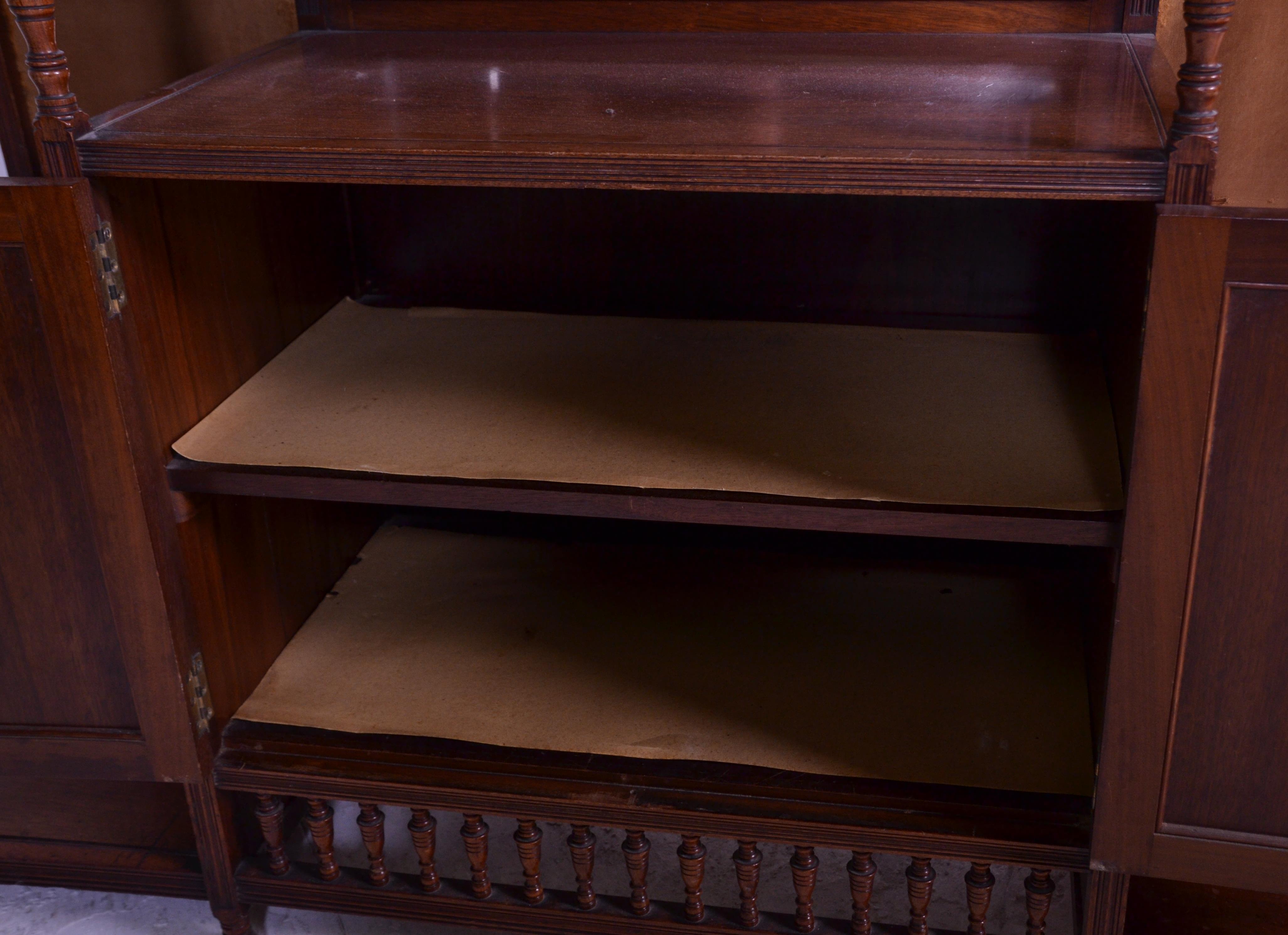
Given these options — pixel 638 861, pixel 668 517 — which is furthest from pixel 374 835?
pixel 668 517

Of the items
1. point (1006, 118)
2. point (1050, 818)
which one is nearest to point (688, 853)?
point (1050, 818)

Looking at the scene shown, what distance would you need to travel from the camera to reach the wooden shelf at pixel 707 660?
1285 mm

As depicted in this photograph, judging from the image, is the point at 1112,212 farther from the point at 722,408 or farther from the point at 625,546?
the point at 625,546

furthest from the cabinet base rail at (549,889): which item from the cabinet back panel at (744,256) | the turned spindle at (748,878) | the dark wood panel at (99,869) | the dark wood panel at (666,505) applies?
the cabinet back panel at (744,256)

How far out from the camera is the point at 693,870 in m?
1.27

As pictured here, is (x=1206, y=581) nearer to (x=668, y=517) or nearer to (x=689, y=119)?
(x=668, y=517)

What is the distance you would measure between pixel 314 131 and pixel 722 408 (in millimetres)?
492

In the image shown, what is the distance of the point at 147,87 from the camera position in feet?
5.02

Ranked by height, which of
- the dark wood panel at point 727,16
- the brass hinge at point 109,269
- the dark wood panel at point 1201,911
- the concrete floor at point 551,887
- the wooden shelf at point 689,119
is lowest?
the concrete floor at point 551,887

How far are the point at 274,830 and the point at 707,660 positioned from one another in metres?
0.52

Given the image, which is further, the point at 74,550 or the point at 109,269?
the point at 74,550

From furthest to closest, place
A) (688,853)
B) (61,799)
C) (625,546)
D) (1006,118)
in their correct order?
1. (625,546)
2. (61,799)
3. (688,853)
4. (1006,118)

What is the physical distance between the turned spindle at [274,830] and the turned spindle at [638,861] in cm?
39

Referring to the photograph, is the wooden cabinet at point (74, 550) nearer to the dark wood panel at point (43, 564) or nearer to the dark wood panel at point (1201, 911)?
the dark wood panel at point (43, 564)
